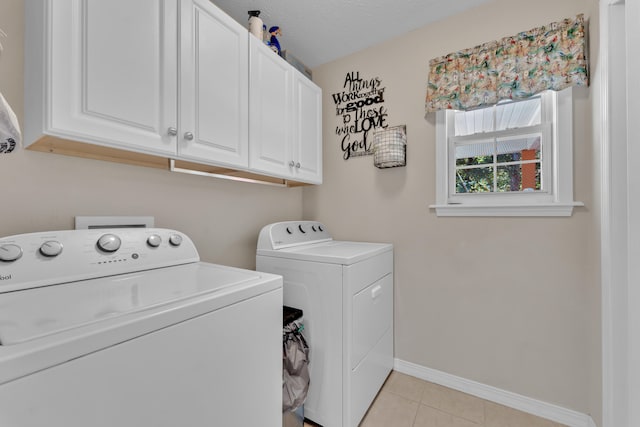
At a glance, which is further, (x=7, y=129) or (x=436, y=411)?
(x=436, y=411)

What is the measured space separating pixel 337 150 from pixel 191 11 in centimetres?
142

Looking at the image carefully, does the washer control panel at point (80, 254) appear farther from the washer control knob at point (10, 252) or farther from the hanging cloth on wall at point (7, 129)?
the hanging cloth on wall at point (7, 129)

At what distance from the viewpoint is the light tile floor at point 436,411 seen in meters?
1.62

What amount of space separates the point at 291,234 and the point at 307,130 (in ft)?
2.66

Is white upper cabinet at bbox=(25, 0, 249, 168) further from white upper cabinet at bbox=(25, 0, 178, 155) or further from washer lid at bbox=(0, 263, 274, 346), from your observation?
washer lid at bbox=(0, 263, 274, 346)

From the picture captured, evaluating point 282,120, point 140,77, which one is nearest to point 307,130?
point 282,120

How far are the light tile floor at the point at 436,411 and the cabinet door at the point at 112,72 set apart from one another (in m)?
1.81

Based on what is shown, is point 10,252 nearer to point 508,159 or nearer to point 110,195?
point 110,195

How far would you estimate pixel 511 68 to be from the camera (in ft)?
5.47

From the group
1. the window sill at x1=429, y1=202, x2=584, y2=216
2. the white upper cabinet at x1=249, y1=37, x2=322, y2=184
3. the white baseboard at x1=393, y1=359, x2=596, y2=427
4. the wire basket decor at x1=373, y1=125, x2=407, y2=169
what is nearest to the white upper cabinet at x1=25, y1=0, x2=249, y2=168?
the white upper cabinet at x1=249, y1=37, x2=322, y2=184

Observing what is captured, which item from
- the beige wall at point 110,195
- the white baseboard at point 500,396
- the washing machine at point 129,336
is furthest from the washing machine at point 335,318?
the washing machine at point 129,336

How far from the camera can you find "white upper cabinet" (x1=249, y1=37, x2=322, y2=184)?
1.62 metres

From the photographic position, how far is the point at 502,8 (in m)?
1.77

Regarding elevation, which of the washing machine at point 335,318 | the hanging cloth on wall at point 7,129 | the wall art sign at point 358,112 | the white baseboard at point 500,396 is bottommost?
the white baseboard at point 500,396
